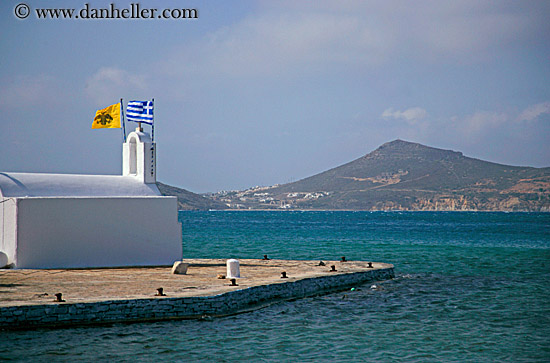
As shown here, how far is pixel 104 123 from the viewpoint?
27266 millimetres

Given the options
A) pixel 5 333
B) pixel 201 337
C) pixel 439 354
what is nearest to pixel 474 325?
pixel 439 354

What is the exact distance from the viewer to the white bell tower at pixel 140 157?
25.4m

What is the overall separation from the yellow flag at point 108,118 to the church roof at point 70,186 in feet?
9.35

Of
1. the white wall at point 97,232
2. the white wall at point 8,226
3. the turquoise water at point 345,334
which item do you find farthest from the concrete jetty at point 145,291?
the white wall at point 8,226

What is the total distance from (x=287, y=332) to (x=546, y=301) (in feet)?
32.3

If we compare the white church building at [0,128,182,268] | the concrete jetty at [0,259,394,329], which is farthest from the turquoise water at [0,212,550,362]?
the white church building at [0,128,182,268]

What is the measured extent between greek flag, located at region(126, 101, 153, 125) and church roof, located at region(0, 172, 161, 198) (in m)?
2.50

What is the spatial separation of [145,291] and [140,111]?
11.0 m

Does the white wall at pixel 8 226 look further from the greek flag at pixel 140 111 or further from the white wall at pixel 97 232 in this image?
the greek flag at pixel 140 111

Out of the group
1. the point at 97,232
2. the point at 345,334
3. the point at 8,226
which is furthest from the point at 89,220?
the point at 345,334

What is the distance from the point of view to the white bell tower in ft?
83.4

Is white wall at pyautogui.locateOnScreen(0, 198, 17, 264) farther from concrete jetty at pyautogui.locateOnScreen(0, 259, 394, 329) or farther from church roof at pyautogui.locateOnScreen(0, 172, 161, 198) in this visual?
concrete jetty at pyautogui.locateOnScreen(0, 259, 394, 329)

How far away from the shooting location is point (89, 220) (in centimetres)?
2303

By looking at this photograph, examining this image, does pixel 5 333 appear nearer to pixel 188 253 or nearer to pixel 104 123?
pixel 104 123
